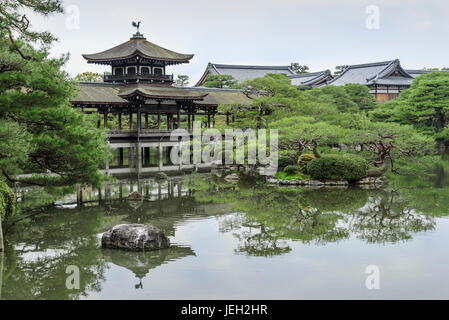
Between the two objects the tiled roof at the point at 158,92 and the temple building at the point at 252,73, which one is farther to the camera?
the temple building at the point at 252,73

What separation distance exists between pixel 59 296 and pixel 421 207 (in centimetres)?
1319

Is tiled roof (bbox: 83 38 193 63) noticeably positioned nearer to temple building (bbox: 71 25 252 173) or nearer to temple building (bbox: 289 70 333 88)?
temple building (bbox: 71 25 252 173)

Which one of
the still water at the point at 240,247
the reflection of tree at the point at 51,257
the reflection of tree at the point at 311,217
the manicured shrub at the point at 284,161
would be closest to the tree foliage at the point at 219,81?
the manicured shrub at the point at 284,161

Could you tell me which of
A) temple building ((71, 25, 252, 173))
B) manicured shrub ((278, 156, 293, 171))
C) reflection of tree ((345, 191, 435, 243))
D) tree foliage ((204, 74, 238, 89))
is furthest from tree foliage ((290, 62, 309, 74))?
reflection of tree ((345, 191, 435, 243))

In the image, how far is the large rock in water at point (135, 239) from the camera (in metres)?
11.6

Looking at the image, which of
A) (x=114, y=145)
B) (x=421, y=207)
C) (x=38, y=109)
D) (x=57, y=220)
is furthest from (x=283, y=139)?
(x=38, y=109)

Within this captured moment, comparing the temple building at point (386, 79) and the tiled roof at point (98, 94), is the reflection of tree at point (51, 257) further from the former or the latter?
the temple building at point (386, 79)

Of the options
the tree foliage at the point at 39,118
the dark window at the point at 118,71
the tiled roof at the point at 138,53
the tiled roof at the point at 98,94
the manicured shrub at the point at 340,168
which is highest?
the tiled roof at the point at 138,53

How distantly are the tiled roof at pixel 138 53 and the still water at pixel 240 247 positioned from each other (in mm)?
14975

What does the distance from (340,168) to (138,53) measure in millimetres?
16936

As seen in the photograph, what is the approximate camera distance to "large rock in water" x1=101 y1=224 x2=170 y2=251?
38.0 feet

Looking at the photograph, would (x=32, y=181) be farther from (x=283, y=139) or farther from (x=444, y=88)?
(x=444, y=88)

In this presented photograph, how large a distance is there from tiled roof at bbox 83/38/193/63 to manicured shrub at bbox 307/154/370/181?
15.8 metres

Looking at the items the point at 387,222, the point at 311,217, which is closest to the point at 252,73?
the point at 311,217
